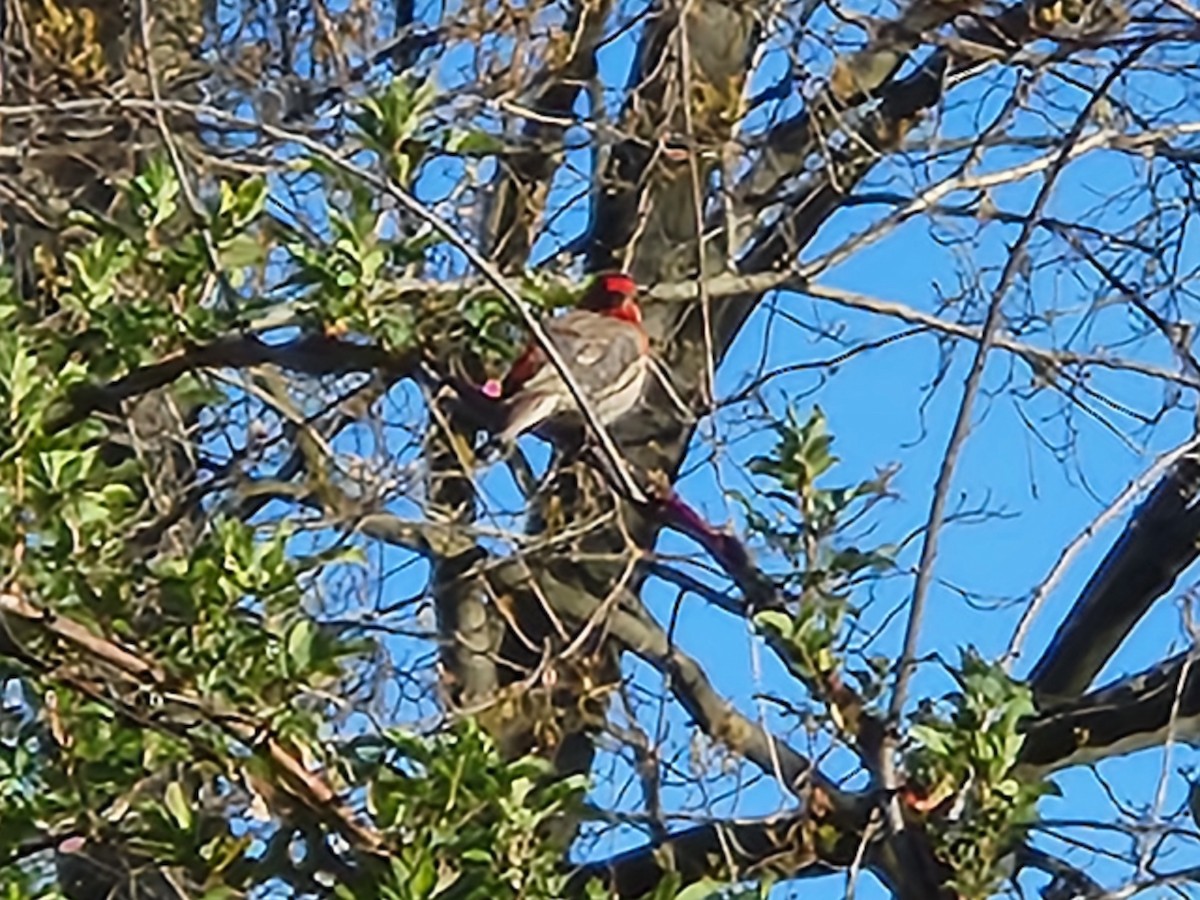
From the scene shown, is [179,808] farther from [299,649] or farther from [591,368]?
[591,368]

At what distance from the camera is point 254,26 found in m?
5.76

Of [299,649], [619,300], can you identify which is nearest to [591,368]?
[619,300]

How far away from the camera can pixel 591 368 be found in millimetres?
5699

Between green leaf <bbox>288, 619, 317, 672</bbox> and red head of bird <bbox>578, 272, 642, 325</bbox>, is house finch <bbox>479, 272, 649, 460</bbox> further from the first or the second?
green leaf <bbox>288, 619, 317, 672</bbox>

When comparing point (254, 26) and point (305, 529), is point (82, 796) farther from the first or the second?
point (254, 26)

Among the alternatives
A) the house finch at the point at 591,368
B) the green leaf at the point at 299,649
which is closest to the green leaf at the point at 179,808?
the green leaf at the point at 299,649

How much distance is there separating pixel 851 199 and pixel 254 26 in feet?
4.75

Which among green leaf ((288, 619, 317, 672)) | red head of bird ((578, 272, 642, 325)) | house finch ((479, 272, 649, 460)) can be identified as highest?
red head of bird ((578, 272, 642, 325))

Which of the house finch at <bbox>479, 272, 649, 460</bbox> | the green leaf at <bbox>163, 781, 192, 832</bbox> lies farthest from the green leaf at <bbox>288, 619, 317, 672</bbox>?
the house finch at <bbox>479, 272, 649, 460</bbox>

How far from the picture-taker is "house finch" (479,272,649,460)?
4.64 meters

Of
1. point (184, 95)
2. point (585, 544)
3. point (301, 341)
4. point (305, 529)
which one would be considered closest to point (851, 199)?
point (585, 544)

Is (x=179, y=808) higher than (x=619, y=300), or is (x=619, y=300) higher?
(x=619, y=300)

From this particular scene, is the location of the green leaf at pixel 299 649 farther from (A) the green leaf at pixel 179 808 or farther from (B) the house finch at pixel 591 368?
(B) the house finch at pixel 591 368

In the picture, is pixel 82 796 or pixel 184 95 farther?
pixel 184 95
